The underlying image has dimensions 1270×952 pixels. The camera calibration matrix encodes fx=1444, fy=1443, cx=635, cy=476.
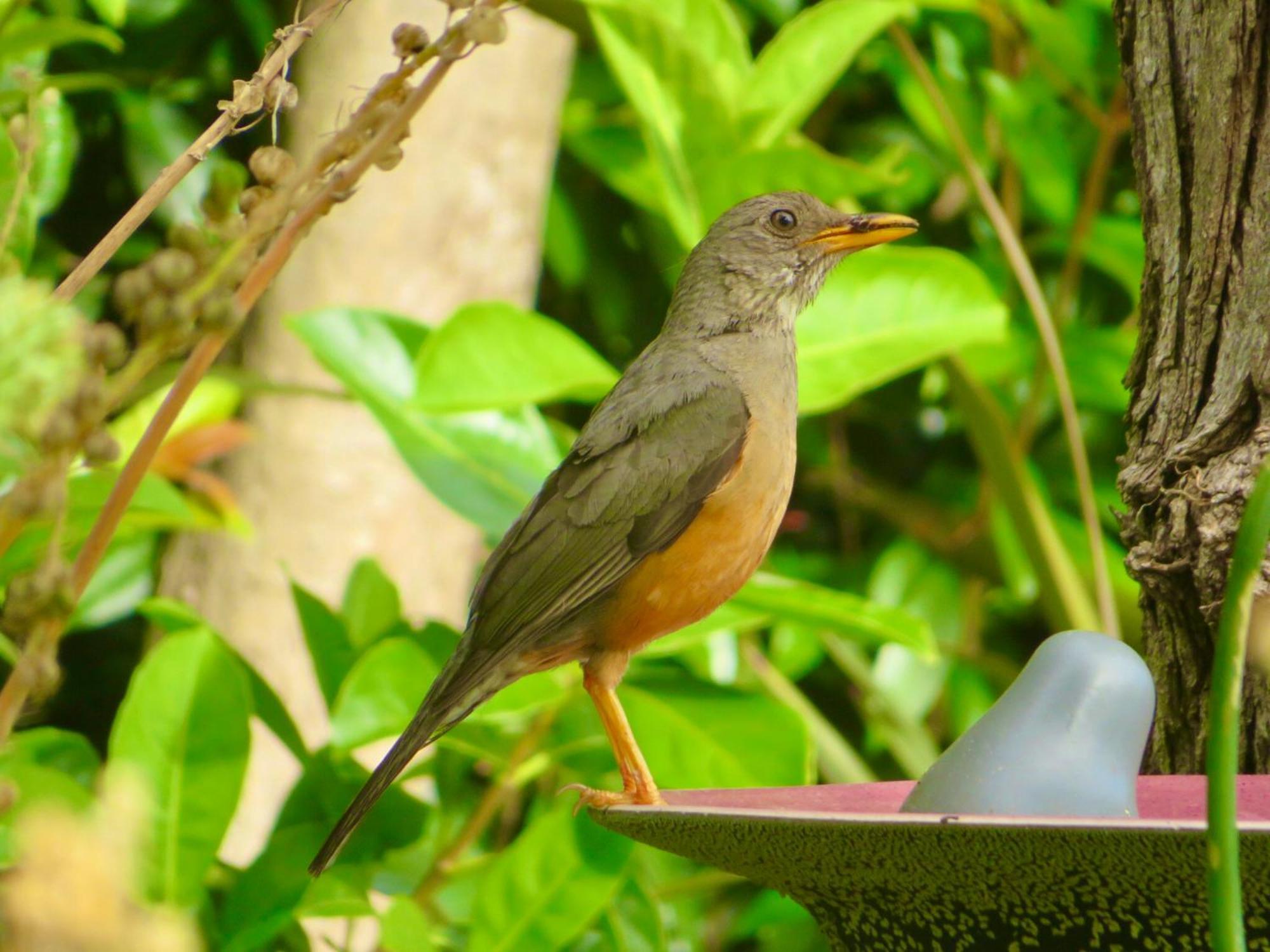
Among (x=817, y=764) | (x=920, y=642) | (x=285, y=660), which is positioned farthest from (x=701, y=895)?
A: (x=920, y=642)

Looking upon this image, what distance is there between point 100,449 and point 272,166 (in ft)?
0.68

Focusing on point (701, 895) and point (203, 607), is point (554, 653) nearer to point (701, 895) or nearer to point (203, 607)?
point (203, 607)

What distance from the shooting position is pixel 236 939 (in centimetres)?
249

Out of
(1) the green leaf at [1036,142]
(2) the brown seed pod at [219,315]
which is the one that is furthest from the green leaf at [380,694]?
(1) the green leaf at [1036,142]

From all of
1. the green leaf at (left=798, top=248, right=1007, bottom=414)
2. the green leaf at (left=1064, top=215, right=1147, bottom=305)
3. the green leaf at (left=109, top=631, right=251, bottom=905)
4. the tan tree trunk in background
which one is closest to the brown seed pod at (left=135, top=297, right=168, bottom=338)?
the green leaf at (left=109, top=631, right=251, bottom=905)

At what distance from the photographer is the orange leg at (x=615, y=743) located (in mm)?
2541

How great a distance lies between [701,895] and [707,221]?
229cm

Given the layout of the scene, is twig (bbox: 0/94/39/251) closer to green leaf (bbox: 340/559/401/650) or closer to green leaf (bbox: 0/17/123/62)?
green leaf (bbox: 0/17/123/62)

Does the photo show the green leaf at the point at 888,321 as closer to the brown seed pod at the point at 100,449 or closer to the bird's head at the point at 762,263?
the bird's head at the point at 762,263

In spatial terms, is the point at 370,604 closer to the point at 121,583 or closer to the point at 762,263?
the point at 121,583

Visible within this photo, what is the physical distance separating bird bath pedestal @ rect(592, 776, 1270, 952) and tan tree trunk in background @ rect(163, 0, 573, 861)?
2.12m

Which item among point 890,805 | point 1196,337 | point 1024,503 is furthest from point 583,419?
point 890,805

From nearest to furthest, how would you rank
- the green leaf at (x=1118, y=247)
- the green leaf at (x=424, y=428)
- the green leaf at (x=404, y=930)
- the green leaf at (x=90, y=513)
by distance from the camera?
the green leaf at (x=404, y=930) < the green leaf at (x=90, y=513) < the green leaf at (x=424, y=428) < the green leaf at (x=1118, y=247)

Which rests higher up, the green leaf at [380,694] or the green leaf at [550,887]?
the green leaf at [380,694]
